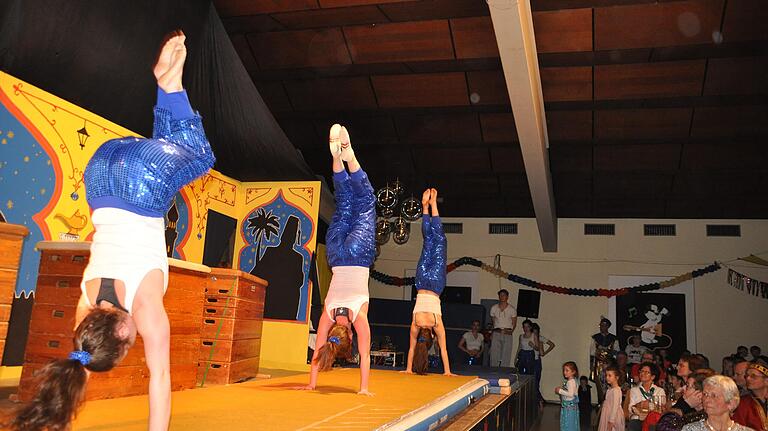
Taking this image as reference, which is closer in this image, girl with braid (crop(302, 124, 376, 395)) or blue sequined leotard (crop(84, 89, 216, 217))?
blue sequined leotard (crop(84, 89, 216, 217))

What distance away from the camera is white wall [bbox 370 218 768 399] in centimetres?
1172

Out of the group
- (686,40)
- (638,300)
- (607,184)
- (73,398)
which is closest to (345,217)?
(73,398)

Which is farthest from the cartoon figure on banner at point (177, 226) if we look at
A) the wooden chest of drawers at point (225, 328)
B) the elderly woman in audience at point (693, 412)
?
the elderly woman in audience at point (693, 412)

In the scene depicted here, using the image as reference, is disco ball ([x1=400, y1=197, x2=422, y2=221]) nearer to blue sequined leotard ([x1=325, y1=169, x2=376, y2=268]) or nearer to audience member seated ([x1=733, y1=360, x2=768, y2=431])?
blue sequined leotard ([x1=325, y1=169, x2=376, y2=268])

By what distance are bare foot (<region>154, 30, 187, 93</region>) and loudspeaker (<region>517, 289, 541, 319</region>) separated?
36.5 ft

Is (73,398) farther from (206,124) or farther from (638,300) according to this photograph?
(638,300)

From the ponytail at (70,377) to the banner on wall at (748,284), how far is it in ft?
41.1

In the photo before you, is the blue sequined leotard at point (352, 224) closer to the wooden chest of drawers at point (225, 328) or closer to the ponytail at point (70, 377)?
A: the wooden chest of drawers at point (225, 328)

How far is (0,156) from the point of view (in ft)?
15.4

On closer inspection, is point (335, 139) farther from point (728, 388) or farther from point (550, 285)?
point (550, 285)

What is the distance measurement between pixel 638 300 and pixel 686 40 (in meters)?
6.31

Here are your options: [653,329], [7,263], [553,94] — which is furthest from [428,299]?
[653,329]

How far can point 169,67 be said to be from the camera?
2092mm

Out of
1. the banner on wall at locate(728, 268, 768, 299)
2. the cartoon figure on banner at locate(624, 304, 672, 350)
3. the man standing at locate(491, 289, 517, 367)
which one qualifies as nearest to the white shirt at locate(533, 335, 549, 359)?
the man standing at locate(491, 289, 517, 367)
